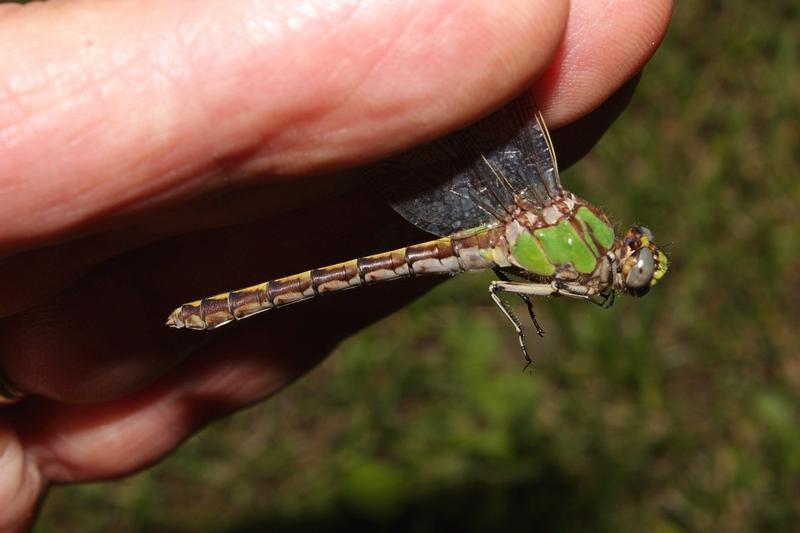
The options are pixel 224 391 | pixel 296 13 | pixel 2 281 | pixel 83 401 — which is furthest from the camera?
pixel 224 391

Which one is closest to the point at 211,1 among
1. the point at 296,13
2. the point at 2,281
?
the point at 296,13

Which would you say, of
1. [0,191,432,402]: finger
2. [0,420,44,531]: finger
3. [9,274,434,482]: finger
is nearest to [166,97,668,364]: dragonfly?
[0,191,432,402]: finger

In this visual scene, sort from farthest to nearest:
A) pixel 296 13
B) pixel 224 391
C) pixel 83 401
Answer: pixel 224 391 < pixel 83 401 < pixel 296 13


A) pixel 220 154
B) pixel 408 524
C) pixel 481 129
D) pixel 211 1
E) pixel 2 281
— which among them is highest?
pixel 211 1

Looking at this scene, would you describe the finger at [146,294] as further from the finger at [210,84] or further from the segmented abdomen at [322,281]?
the finger at [210,84]

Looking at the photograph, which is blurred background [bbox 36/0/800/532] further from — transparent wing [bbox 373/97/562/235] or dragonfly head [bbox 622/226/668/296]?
transparent wing [bbox 373/97/562/235]

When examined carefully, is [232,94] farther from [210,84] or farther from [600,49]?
[600,49]

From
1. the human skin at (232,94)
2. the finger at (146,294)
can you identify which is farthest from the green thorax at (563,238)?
the finger at (146,294)

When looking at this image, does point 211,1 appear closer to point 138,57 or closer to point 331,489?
point 138,57
